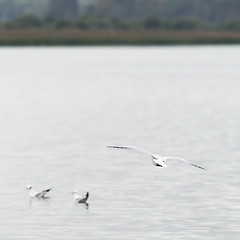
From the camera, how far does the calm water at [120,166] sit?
28547 mm

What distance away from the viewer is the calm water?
28.5m

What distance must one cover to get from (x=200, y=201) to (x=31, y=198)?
14.9 ft

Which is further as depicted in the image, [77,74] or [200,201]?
[77,74]

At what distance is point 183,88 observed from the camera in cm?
9325

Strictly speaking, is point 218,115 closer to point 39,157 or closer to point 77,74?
point 39,157

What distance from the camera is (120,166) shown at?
39.4 m

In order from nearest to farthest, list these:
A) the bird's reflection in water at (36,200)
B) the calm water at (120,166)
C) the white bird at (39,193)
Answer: the calm water at (120,166), the bird's reflection in water at (36,200), the white bird at (39,193)

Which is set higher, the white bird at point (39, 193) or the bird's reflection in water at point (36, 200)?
the white bird at point (39, 193)

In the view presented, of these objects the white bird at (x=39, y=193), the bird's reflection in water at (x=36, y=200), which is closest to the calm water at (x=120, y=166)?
the bird's reflection in water at (x=36, y=200)

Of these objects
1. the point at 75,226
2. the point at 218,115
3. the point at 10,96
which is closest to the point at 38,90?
the point at 10,96

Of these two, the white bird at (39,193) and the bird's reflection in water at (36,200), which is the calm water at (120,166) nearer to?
the bird's reflection in water at (36,200)

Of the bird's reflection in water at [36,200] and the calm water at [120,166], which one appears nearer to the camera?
the calm water at [120,166]

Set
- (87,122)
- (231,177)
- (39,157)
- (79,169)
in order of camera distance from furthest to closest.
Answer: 1. (87,122)
2. (39,157)
3. (79,169)
4. (231,177)

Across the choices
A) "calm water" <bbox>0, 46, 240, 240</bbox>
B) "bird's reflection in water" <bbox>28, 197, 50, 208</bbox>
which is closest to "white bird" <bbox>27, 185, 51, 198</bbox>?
"bird's reflection in water" <bbox>28, 197, 50, 208</bbox>
